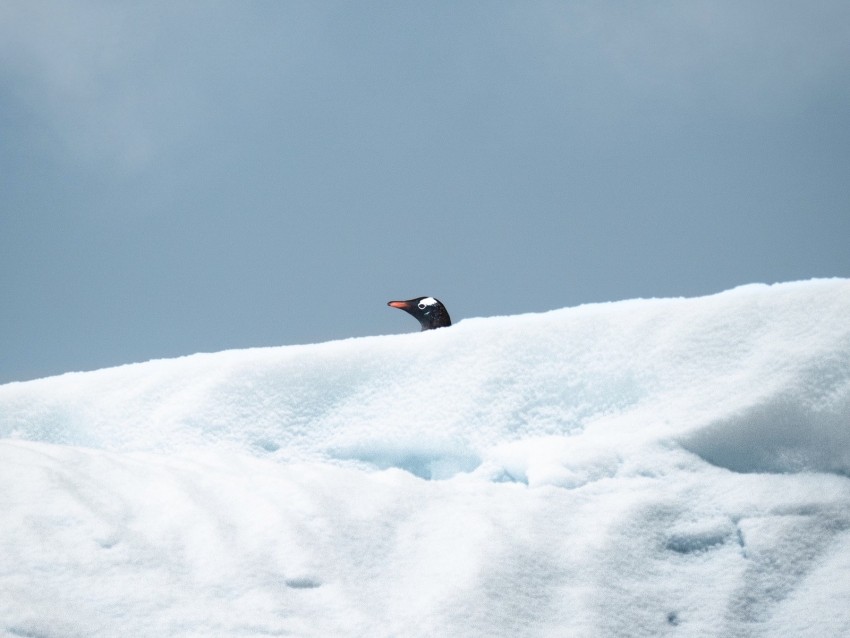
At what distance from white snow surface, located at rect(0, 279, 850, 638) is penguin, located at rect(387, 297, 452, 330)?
3.14 feet

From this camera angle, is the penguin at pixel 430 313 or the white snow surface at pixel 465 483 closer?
the white snow surface at pixel 465 483

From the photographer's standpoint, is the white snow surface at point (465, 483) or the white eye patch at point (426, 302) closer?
the white snow surface at point (465, 483)

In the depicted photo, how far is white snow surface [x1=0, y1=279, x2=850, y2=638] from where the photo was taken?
1436mm

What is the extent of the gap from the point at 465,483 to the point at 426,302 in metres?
1.71

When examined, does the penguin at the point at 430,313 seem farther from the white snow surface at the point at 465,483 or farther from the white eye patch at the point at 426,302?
the white snow surface at the point at 465,483

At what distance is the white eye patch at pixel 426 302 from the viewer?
3.55 metres

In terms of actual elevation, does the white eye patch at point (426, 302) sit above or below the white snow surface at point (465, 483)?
above

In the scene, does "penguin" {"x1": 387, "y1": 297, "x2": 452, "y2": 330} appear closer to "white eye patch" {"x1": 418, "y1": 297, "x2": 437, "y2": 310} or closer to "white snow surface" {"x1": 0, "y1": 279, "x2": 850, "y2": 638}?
"white eye patch" {"x1": 418, "y1": 297, "x2": 437, "y2": 310}

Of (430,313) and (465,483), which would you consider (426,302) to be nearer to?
(430,313)

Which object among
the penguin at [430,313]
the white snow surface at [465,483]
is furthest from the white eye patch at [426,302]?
the white snow surface at [465,483]

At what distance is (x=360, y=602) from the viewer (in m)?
1.46

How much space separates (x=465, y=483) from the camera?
1.92 meters

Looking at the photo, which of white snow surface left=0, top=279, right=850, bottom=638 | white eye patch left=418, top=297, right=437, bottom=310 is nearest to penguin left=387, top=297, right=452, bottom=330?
white eye patch left=418, top=297, right=437, bottom=310

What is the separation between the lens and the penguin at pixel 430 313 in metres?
3.53
